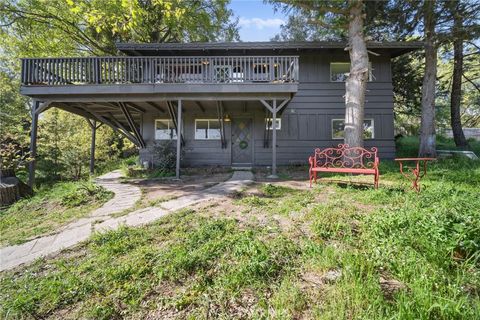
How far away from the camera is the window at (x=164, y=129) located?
10438 millimetres

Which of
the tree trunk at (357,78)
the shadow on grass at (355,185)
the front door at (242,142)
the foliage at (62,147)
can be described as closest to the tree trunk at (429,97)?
the tree trunk at (357,78)

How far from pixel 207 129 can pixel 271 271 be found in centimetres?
863

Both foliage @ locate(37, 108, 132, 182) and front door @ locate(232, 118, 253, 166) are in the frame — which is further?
front door @ locate(232, 118, 253, 166)

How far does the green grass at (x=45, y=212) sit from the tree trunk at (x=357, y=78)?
291 inches

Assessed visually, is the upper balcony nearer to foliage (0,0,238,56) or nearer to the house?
the house

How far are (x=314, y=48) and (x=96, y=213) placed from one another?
31.0 ft

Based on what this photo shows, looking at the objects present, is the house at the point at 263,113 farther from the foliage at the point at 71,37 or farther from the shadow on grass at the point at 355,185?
the shadow on grass at the point at 355,185

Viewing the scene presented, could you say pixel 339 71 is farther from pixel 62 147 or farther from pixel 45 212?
pixel 62 147

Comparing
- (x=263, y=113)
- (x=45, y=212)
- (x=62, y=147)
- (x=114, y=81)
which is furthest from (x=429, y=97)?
(x=62, y=147)

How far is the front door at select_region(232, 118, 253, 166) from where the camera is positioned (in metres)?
10.3

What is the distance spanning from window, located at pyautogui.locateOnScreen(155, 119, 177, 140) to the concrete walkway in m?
4.81

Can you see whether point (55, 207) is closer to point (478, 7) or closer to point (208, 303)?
point (208, 303)

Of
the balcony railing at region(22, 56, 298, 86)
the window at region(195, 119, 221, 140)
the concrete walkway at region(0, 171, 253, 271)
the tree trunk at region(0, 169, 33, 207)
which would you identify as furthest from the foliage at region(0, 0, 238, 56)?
the concrete walkway at region(0, 171, 253, 271)

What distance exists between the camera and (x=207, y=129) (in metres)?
10.4
